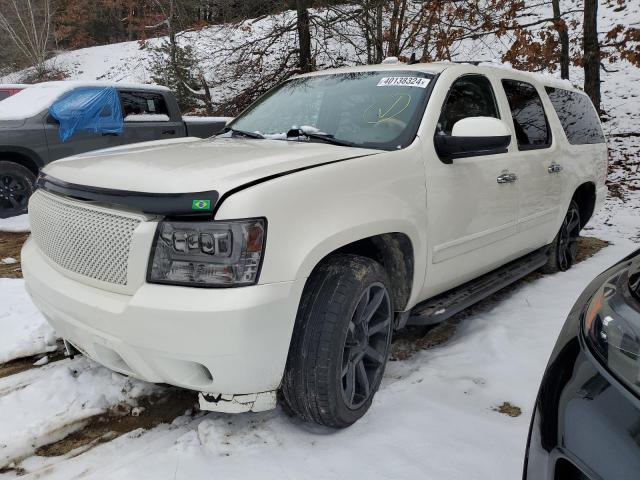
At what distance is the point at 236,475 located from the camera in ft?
6.61

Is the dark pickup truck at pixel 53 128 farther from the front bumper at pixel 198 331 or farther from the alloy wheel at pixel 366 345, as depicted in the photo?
the alloy wheel at pixel 366 345

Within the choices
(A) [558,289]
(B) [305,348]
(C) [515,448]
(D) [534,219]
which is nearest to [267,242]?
(B) [305,348]

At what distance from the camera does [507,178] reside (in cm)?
337

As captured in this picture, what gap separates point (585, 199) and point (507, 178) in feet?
7.70

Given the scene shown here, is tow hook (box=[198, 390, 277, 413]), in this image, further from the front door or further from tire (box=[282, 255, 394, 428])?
the front door

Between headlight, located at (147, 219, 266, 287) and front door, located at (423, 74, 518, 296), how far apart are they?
47.3 inches

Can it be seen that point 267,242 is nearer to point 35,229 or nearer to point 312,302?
point 312,302

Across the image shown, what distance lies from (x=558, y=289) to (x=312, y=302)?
3.05m

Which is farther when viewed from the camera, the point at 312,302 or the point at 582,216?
the point at 582,216

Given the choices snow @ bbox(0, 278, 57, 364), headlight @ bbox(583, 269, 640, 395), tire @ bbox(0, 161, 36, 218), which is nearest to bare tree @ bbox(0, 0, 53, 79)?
tire @ bbox(0, 161, 36, 218)

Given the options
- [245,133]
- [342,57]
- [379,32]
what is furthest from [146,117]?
[342,57]

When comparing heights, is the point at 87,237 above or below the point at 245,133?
below

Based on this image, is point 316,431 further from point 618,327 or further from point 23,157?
point 23,157

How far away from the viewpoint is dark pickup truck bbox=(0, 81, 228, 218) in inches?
255
